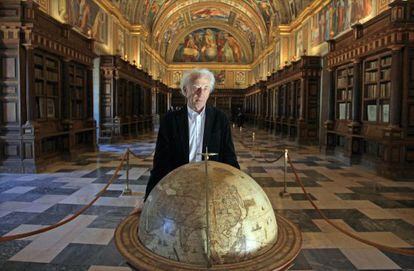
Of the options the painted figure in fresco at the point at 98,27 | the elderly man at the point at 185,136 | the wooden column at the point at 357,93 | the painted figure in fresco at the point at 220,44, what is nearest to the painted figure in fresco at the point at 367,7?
the wooden column at the point at 357,93

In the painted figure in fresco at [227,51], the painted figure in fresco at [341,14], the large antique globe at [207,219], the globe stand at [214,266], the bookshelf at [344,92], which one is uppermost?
the painted figure in fresco at [227,51]

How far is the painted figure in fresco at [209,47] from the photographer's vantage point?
4069 cm

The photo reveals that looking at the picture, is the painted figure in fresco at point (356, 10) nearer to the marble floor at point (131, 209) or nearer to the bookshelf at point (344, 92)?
the bookshelf at point (344, 92)

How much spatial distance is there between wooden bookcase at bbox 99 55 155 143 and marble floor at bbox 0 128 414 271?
638 centimetres

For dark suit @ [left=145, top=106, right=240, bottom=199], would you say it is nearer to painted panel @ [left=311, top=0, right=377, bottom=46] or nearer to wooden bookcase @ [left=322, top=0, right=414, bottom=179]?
wooden bookcase @ [left=322, top=0, right=414, bottom=179]

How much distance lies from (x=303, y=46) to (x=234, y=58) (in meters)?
22.7

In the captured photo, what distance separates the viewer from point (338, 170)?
9625mm

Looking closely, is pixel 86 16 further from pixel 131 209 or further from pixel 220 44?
pixel 220 44

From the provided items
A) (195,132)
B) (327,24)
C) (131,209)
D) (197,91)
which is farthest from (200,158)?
(327,24)

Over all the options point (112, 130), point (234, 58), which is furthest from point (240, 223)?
point (234, 58)

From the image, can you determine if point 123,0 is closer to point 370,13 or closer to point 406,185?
point 370,13

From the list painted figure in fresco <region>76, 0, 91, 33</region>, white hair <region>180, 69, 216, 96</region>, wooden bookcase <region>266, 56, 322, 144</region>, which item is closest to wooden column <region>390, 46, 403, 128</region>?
wooden bookcase <region>266, 56, 322, 144</region>

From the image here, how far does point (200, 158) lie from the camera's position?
267 cm

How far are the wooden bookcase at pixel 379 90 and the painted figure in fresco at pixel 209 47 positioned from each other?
29.9m
